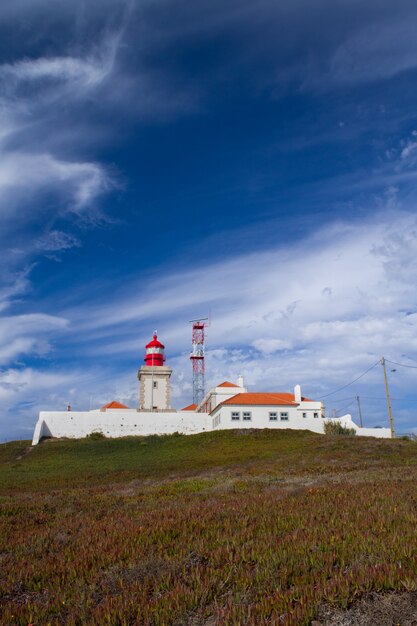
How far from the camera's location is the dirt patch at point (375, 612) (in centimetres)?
448

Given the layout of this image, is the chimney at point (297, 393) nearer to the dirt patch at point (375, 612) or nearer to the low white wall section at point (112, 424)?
the low white wall section at point (112, 424)

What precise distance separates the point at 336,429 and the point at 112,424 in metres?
27.1

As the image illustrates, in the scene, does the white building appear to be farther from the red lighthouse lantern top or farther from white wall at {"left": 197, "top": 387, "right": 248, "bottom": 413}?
the red lighthouse lantern top

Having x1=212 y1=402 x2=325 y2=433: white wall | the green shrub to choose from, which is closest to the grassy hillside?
x1=212 y1=402 x2=325 y2=433: white wall

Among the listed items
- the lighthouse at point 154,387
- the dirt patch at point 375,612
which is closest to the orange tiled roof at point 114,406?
the lighthouse at point 154,387

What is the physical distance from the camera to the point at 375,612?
4660mm

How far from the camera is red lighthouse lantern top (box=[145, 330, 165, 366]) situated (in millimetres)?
71438

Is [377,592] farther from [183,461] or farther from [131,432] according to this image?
[131,432]

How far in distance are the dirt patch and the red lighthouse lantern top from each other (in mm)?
67192

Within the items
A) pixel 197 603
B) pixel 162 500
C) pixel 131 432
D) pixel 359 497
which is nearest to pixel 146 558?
pixel 197 603

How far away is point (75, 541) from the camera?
8.46 meters

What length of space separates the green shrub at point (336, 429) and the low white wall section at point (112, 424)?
15.1 m

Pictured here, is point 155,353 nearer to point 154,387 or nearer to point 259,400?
point 154,387

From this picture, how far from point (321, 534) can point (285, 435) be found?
44.5m
